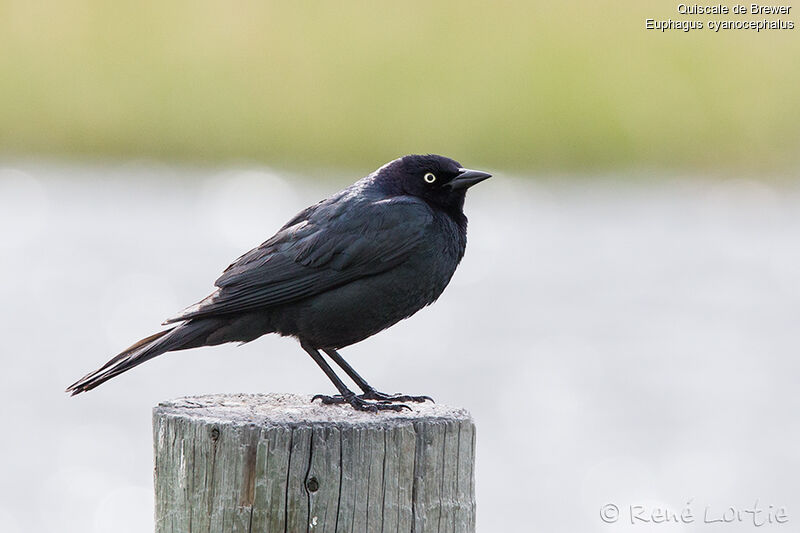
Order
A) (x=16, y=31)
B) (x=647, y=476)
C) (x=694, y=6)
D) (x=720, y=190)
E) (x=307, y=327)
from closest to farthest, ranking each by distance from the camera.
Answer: (x=307, y=327) < (x=647, y=476) < (x=694, y=6) < (x=720, y=190) < (x=16, y=31)

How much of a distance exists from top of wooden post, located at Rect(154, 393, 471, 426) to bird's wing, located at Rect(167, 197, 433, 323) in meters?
0.53

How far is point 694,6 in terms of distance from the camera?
12977mm

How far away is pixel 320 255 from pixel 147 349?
768 millimetres

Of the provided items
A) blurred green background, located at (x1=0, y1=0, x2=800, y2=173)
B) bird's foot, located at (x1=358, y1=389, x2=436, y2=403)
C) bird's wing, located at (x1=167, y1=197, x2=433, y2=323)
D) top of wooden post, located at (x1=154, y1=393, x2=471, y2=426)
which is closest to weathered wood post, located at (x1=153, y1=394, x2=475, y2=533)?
top of wooden post, located at (x1=154, y1=393, x2=471, y2=426)

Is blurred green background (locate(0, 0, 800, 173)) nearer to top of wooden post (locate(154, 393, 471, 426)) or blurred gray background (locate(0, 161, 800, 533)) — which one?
blurred gray background (locate(0, 161, 800, 533))

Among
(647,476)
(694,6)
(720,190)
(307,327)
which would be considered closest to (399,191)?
(307,327)

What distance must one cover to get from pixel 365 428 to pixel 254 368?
5.77 meters

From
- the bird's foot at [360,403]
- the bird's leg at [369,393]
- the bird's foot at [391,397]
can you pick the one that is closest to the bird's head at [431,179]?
the bird's leg at [369,393]

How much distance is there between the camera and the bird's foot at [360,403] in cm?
473

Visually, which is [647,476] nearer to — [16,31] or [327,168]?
[327,168]

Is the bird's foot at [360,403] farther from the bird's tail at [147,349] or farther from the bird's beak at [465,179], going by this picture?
the bird's beak at [465,179]

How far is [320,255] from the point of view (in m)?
5.40

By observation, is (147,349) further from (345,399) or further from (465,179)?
(465,179)

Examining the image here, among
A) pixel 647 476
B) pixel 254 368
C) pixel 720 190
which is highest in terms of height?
pixel 720 190
